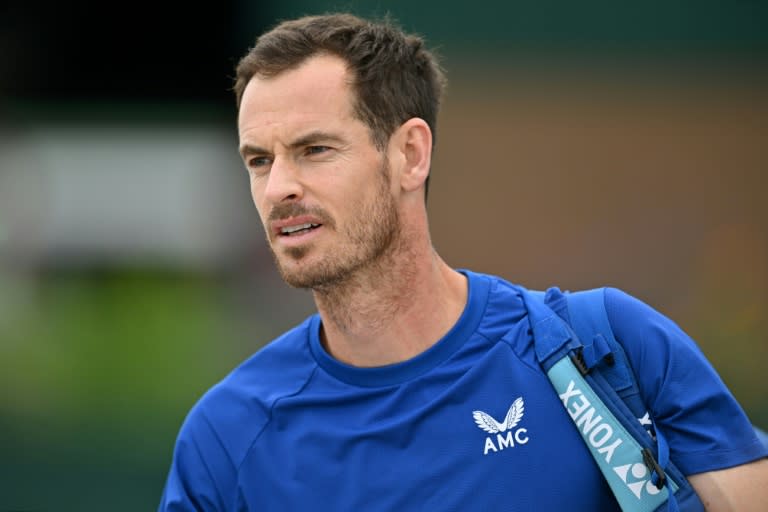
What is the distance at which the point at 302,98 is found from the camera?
2.72m

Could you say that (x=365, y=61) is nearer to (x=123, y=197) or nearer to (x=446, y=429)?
(x=446, y=429)

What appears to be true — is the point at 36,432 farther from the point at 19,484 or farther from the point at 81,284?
the point at 81,284

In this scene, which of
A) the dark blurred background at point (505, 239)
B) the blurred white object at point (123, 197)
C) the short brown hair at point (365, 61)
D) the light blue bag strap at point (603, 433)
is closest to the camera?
the light blue bag strap at point (603, 433)

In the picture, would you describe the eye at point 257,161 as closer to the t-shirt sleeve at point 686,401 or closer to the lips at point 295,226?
the lips at point 295,226

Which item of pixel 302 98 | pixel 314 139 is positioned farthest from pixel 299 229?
pixel 302 98

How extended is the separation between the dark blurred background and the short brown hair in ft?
17.5

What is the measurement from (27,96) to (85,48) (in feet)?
2.36

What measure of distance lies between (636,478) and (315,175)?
111 centimetres

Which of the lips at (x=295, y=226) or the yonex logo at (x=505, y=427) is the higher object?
the lips at (x=295, y=226)

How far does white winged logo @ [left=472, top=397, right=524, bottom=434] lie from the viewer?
2.58 metres

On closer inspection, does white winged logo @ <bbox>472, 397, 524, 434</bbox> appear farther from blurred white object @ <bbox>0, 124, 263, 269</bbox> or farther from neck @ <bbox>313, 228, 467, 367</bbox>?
blurred white object @ <bbox>0, 124, 263, 269</bbox>

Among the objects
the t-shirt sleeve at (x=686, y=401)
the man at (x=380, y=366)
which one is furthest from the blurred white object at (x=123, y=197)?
the t-shirt sleeve at (x=686, y=401)

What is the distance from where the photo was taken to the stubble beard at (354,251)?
2.72 meters

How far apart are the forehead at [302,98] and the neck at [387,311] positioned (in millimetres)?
425
